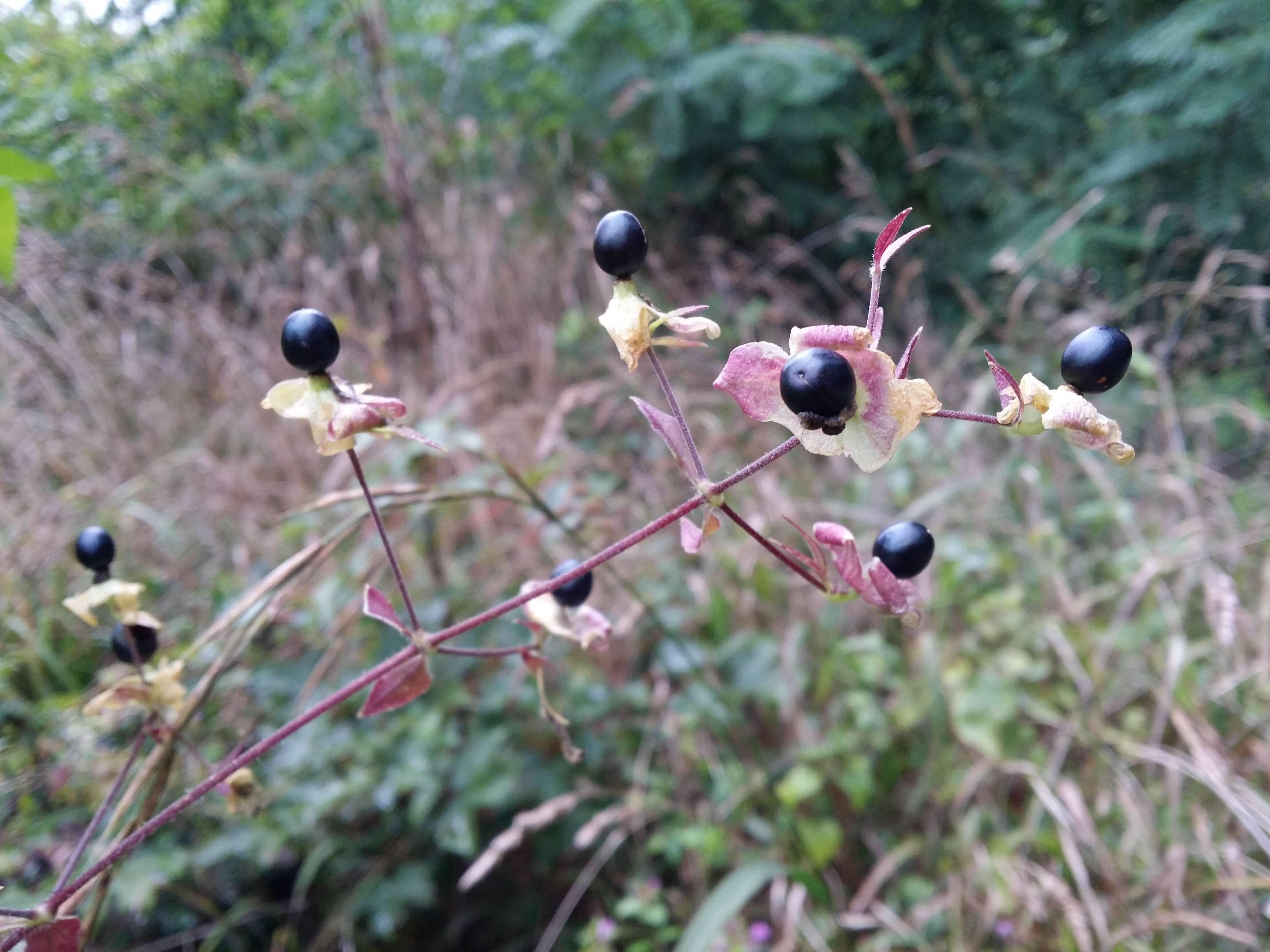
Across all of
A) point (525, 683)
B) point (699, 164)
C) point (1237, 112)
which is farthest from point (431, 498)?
point (699, 164)

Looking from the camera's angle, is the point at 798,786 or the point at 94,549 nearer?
the point at 94,549

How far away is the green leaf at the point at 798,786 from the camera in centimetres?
133

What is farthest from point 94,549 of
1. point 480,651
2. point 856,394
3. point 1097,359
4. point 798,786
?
point 798,786

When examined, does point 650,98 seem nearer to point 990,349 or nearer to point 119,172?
point 990,349

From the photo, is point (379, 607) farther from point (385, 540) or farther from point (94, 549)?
point (94, 549)

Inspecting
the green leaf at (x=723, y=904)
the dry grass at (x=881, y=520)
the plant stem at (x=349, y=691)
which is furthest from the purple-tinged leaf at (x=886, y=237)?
the green leaf at (x=723, y=904)

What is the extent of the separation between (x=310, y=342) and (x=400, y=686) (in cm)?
24

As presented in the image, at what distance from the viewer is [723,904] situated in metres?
1.15

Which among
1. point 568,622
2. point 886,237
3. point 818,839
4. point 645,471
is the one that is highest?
point 886,237

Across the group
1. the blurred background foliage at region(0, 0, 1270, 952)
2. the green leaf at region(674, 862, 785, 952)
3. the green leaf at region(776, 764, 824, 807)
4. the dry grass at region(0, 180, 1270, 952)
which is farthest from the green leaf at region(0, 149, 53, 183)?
the green leaf at region(776, 764, 824, 807)

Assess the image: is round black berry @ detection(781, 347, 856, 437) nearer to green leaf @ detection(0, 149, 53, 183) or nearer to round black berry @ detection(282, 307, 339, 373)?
round black berry @ detection(282, 307, 339, 373)

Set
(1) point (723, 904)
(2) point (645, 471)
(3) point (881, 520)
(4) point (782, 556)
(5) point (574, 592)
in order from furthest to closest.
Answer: (2) point (645, 471)
(3) point (881, 520)
(1) point (723, 904)
(5) point (574, 592)
(4) point (782, 556)

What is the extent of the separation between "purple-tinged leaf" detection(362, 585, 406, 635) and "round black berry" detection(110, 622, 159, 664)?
20 centimetres

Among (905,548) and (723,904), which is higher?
(905,548)
